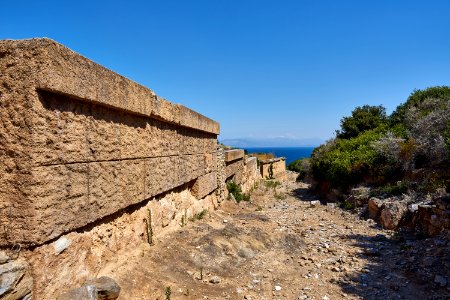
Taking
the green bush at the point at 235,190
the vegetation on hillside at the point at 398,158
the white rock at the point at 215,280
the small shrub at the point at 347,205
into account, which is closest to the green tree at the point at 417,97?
the vegetation on hillside at the point at 398,158

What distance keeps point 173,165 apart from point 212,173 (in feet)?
8.61

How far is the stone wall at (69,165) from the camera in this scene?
2.61 m

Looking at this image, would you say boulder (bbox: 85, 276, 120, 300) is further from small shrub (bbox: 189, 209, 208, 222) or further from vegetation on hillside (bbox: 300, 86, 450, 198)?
vegetation on hillside (bbox: 300, 86, 450, 198)

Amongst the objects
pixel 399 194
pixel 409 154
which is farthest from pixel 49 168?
pixel 409 154

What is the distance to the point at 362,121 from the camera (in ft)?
58.1

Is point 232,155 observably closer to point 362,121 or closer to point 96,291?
point 96,291

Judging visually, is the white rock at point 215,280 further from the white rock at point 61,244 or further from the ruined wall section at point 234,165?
the ruined wall section at point 234,165

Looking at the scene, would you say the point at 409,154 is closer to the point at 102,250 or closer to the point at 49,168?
the point at 102,250

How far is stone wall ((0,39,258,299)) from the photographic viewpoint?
103 inches

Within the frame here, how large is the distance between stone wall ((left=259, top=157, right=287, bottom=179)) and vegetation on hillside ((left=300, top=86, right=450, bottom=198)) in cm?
544

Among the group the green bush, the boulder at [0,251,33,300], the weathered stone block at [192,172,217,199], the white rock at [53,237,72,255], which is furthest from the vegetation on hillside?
the boulder at [0,251,33,300]

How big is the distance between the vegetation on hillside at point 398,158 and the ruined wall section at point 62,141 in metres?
7.07

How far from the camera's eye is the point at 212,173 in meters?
8.05

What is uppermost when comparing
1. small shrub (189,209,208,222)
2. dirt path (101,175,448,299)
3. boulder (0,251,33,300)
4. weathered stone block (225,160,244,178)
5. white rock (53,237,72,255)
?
weathered stone block (225,160,244,178)
